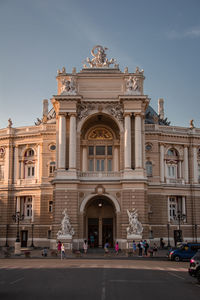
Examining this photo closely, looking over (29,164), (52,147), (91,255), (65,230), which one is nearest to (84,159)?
(52,147)

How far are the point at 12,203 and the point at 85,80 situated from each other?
22.1 m

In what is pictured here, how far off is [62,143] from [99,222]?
1239 centimetres

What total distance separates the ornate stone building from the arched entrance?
5.3 inches

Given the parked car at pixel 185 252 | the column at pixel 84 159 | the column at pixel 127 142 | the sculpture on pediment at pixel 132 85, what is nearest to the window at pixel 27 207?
the column at pixel 84 159

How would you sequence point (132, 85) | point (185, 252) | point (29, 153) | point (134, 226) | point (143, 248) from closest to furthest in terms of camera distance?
point (185, 252) < point (143, 248) < point (134, 226) < point (132, 85) < point (29, 153)

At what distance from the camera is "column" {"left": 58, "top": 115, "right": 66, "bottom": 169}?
53.0 m

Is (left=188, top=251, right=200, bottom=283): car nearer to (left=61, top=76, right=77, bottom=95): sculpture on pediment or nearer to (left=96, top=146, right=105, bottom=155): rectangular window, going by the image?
(left=61, top=76, right=77, bottom=95): sculpture on pediment

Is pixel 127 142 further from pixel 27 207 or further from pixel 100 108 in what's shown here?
pixel 27 207

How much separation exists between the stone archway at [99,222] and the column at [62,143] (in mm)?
7281

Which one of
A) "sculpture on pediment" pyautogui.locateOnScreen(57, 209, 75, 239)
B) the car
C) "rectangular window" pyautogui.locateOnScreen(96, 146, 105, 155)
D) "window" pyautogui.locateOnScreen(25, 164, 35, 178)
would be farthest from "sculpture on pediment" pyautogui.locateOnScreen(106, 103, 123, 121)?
the car

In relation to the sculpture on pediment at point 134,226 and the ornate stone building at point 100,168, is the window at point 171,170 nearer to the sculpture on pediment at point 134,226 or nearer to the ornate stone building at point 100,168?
the ornate stone building at point 100,168

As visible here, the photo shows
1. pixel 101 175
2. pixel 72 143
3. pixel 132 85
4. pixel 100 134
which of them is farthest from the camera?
pixel 100 134

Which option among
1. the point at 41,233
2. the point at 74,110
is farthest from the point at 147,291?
the point at 41,233

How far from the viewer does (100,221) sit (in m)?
57.8
